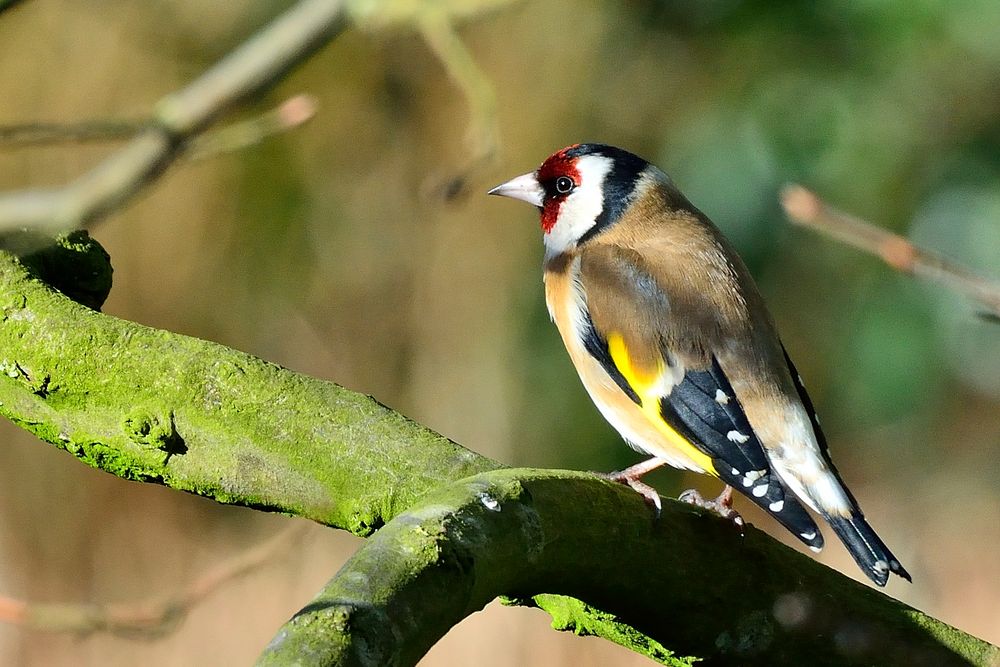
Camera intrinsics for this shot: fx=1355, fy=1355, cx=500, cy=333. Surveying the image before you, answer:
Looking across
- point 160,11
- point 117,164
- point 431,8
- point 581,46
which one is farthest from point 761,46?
point 117,164

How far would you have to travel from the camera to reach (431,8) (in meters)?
2.24

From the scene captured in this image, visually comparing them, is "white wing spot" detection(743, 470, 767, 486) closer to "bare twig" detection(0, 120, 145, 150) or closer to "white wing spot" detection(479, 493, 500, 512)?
"white wing spot" detection(479, 493, 500, 512)

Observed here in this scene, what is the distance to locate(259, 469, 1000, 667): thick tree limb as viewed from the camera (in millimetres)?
1569

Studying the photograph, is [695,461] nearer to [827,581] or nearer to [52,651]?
[827,581]

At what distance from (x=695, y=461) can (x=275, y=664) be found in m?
1.79

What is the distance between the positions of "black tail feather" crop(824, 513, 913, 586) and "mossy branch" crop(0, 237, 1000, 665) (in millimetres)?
420

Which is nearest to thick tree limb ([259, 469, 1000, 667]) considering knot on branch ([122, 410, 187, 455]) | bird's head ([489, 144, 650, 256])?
knot on branch ([122, 410, 187, 455])

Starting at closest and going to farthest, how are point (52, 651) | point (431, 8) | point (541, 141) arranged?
1. point (431, 8)
2. point (52, 651)
3. point (541, 141)

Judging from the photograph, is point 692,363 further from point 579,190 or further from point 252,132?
point 252,132

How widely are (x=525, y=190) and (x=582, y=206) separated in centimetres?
25

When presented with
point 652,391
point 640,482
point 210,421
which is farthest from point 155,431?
point 652,391

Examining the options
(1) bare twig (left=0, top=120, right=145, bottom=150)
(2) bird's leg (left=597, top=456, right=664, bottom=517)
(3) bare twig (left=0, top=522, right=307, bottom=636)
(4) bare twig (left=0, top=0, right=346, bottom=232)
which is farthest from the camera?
(2) bird's leg (left=597, top=456, right=664, bottom=517)

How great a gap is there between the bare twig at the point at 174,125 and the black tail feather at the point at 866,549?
1.62m

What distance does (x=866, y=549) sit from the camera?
2764mm
